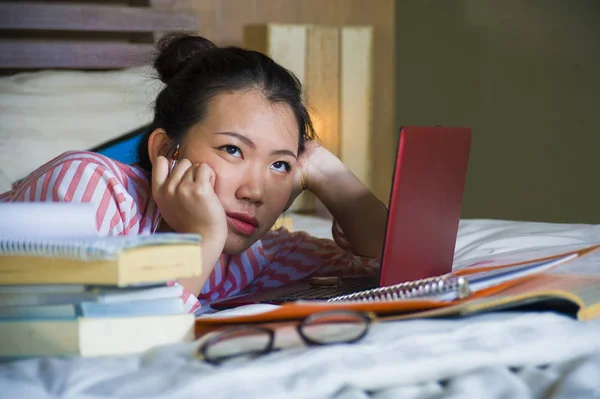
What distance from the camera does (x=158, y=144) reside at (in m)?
1.34

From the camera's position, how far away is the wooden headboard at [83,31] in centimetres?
248

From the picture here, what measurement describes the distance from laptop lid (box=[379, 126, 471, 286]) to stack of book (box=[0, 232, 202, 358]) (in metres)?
0.36

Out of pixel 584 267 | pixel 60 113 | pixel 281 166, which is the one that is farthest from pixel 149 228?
pixel 60 113

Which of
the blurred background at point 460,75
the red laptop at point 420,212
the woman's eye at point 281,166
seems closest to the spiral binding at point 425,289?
the red laptop at point 420,212

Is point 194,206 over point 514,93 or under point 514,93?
over

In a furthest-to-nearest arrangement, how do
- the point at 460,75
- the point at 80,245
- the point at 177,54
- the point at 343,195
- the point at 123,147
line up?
the point at 460,75 → the point at 123,147 → the point at 343,195 → the point at 177,54 → the point at 80,245

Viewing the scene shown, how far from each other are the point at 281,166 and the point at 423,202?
318mm

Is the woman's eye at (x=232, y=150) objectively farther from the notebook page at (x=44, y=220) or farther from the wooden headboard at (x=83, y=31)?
the wooden headboard at (x=83, y=31)

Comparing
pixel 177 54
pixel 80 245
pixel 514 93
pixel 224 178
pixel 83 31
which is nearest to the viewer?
pixel 80 245

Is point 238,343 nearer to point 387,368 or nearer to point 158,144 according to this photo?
point 387,368

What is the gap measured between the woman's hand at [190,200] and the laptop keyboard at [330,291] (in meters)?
0.16

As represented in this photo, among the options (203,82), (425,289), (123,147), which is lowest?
(123,147)

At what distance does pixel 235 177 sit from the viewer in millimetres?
1214

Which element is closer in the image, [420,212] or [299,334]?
[299,334]
